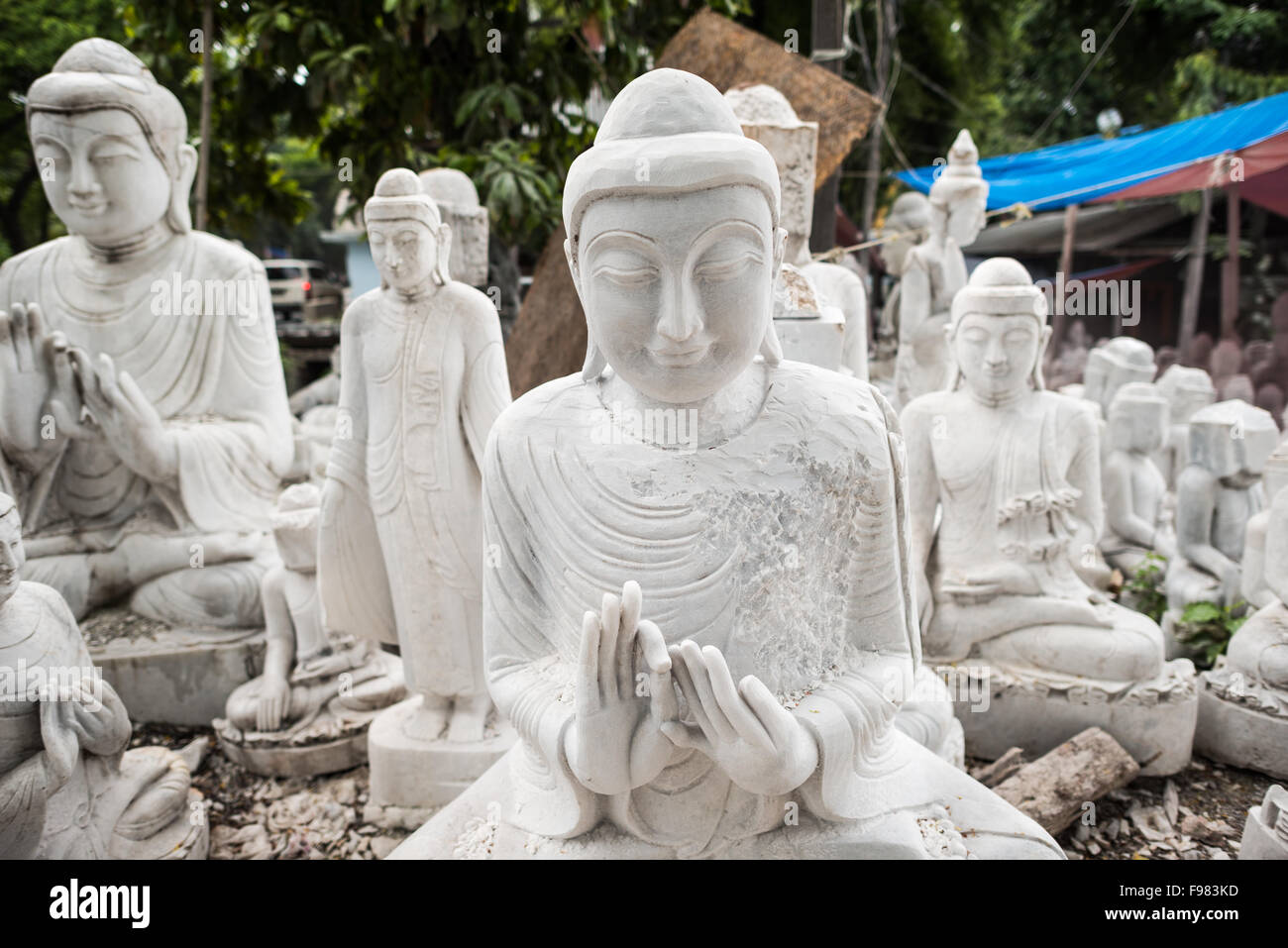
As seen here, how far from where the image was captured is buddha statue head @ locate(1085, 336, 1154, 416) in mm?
8484

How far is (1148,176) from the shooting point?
9.62 m

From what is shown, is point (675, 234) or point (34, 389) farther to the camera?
point (34, 389)

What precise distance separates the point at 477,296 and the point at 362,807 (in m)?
2.18

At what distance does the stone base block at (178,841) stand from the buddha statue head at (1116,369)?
7.90 m

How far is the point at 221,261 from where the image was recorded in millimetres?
4906

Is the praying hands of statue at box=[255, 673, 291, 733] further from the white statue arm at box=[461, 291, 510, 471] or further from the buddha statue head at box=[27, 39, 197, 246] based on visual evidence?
the buddha statue head at box=[27, 39, 197, 246]

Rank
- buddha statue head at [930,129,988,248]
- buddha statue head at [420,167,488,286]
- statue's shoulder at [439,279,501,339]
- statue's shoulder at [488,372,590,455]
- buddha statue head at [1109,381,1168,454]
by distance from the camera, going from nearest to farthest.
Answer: statue's shoulder at [488,372,590,455] → statue's shoulder at [439,279,501,339] → buddha statue head at [420,167,488,286] → buddha statue head at [1109,381,1168,454] → buddha statue head at [930,129,988,248]

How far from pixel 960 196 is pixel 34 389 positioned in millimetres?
6141

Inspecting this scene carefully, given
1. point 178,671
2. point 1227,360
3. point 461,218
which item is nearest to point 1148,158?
point 1227,360

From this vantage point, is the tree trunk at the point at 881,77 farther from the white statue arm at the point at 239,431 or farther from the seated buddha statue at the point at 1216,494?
the white statue arm at the point at 239,431

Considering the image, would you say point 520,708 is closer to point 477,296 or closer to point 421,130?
point 477,296

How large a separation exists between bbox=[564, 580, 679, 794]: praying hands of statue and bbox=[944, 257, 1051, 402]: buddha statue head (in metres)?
2.92

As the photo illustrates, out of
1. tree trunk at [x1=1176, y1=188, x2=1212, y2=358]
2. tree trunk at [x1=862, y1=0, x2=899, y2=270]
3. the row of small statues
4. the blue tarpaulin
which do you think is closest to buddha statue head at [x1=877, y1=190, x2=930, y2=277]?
tree trunk at [x1=862, y1=0, x2=899, y2=270]

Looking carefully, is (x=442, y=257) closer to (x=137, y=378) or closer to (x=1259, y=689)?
(x=137, y=378)
